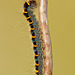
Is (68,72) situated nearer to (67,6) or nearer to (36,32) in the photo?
(67,6)

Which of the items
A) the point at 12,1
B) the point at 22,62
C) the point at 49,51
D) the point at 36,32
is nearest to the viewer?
the point at 49,51

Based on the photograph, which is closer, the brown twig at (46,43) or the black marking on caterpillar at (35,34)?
the brown twig at (46,43)

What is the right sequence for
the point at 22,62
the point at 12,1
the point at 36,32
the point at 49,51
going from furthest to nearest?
the point at 12,1 < the point at 22,62 < the point at 36,32 < the point at 49,51

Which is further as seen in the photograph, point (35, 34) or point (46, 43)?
point (35, 34)

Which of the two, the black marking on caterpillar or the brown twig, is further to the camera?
the black marking on caterpillar

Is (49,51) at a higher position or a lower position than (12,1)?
lower

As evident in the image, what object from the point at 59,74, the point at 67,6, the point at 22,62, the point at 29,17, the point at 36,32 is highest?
the point at 67,6

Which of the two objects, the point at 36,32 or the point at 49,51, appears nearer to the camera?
the point at 49,51

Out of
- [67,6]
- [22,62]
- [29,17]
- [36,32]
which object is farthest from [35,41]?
[67,6]
